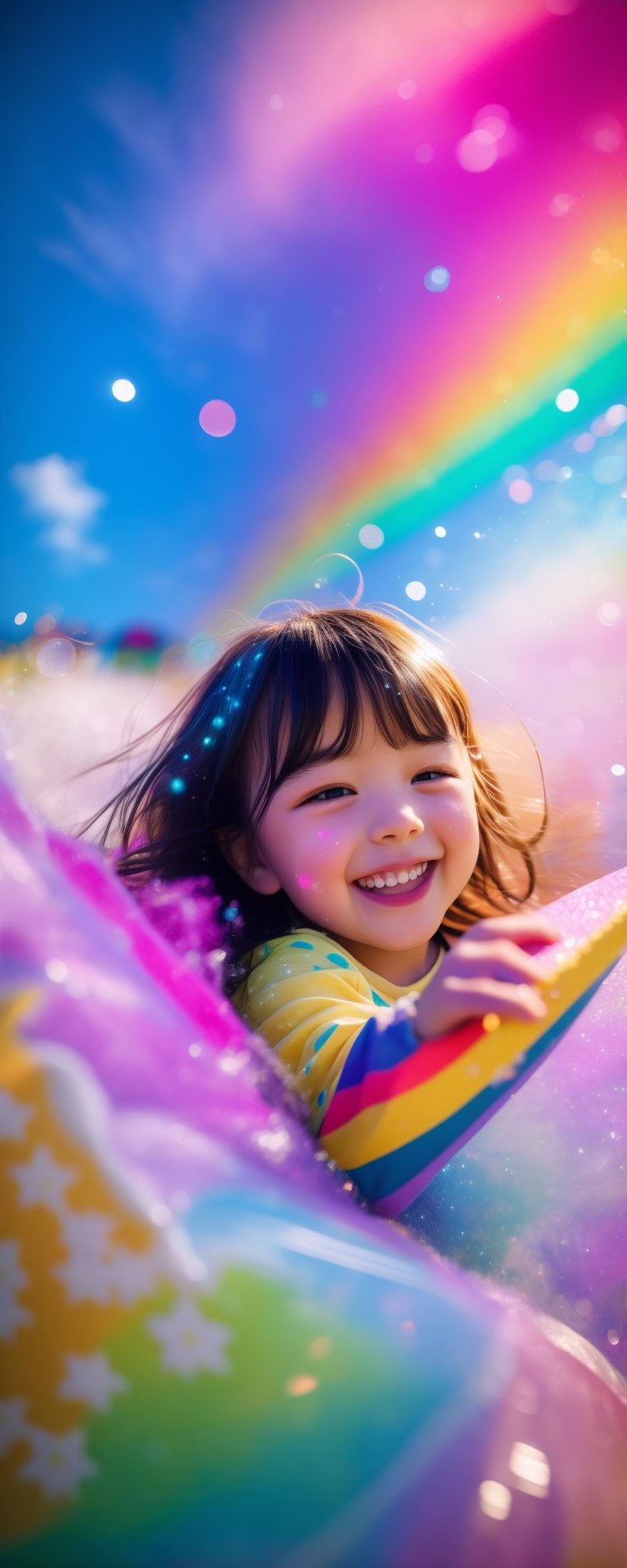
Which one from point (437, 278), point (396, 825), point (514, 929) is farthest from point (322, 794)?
point (437, 278)

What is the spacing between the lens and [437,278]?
157 cm

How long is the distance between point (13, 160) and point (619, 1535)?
5.42ft

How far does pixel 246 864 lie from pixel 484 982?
620 millimetres

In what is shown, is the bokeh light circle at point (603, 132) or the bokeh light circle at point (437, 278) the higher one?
the bokeh light circle at point (603, 132)

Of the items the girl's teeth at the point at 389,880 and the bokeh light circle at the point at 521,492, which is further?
the bokeh light circle at the point at 521,492

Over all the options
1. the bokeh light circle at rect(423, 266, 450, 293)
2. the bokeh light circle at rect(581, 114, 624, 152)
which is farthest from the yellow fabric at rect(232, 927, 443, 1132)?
the bokeh light circle at rect(581, 114, 624, 152)

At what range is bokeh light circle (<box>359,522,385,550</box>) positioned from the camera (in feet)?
5.38

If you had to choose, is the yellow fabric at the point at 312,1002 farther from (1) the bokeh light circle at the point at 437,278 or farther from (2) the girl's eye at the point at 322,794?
(1) the bokeh light circle at the point at 437,278

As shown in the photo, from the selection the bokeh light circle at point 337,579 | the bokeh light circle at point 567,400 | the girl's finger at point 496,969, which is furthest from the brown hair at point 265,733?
the bokeh light circle at point 567,400

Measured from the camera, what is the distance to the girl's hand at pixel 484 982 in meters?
0.61

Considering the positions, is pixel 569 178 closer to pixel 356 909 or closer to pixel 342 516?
pixel 342 516

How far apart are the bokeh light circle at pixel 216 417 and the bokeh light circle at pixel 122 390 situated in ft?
0.43

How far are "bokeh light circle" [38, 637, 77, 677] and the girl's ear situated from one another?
Answer: 33 centimetres

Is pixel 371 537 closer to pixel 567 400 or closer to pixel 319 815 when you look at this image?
pixel 567 400
